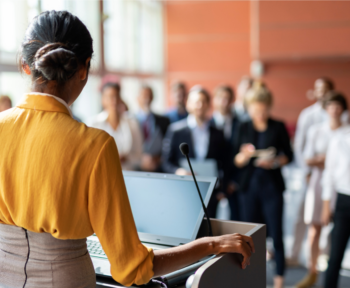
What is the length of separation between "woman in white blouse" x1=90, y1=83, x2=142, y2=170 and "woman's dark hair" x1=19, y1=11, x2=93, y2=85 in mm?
2523

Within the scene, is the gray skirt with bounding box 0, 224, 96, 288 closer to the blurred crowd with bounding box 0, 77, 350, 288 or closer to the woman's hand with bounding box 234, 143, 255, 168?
the blurred crowd with bounding box 0, 77, 350, 288

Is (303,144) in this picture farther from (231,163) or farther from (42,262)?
(42,262)

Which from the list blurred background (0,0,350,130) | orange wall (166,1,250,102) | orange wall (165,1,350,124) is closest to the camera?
blurred background (0,0,350,130)

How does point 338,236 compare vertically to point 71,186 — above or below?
below

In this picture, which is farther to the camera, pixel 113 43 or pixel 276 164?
pixel 113 43

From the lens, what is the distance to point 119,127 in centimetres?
358

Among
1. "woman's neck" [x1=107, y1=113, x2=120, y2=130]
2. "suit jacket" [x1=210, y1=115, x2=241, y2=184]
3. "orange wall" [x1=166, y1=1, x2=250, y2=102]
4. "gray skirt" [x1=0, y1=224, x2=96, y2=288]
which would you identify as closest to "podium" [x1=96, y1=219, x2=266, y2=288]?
"gray skirt" [x1=0, y1=224, x2=96, y2=288]

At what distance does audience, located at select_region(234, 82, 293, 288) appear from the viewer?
278 cm

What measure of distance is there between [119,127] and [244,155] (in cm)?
122

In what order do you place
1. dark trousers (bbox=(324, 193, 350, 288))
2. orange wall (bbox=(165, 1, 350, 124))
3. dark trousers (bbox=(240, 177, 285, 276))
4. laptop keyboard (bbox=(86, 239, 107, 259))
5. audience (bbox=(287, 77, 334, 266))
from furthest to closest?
orange wall (bbox=(165, 1, 350, 124)) < audience (bbox=(287, 77, 334, 266)) < dark trousers (bbox=(240, 177, 285, 276)) < dark trousers (bbox=(324, 193, 350, 288)) < laptop keyboard (bbox=(86, 239, 107, 259))

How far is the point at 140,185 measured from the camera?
4.97 ft

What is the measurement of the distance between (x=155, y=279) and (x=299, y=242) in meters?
2.62

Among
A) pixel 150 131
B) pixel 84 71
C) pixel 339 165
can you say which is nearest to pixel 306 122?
pixel 339 165

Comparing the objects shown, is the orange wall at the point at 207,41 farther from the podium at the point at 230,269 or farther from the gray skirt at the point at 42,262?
the gray skirt at the point at 42,262
